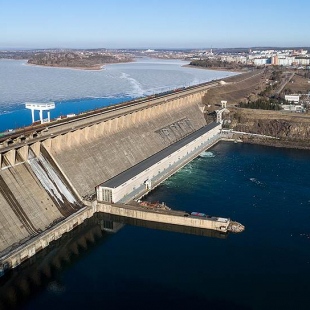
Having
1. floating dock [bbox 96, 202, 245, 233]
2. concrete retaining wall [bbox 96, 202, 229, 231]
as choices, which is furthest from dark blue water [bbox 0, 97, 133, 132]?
floating dock [bbox 96, 202, 245, 233]

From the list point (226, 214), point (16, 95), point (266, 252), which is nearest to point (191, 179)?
point (226, 214)

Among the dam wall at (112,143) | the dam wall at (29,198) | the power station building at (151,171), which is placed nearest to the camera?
the dam wall at (29,198)

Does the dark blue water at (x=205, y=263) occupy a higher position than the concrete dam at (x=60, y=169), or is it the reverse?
the concrete dam at (x=60, y=169)

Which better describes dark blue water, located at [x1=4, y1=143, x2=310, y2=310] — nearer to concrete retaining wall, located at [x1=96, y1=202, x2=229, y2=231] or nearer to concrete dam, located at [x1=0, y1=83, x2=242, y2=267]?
concrete retaining wall, located at [x1=96, y1=202, x2=229, y2=231]

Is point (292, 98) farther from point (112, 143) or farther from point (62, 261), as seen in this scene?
point (62, 261)

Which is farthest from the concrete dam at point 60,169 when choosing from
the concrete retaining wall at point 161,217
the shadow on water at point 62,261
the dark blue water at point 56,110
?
the dark blue water at point 56,110

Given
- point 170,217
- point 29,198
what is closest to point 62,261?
point 29,198

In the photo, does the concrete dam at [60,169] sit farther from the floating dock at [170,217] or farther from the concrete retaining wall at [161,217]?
the floating dock at [170,217]
